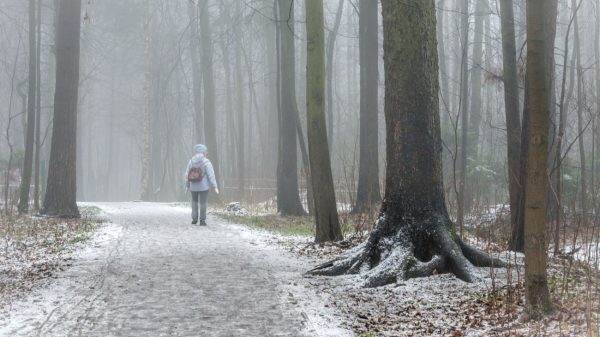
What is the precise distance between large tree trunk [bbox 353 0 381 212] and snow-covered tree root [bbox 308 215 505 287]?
835 cm

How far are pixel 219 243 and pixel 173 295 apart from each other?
4603 mm

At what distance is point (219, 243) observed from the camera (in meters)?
11.2

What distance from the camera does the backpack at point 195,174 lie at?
599 inches

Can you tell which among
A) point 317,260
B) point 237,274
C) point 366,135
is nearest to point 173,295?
point 237,274

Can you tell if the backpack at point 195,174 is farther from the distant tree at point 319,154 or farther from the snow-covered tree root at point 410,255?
the snow-covered tree root at point 410,255

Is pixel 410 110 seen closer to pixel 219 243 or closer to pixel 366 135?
pixel 219 243

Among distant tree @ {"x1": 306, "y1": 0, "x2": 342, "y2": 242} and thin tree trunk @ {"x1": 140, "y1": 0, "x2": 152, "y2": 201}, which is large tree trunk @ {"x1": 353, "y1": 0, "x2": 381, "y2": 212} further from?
thin tree trunk @ {"x1": 140, "y1": 0, "x2": 152, "y2": 201}

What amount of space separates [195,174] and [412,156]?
8.70 m

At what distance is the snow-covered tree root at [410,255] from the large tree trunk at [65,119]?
10504 millimetres

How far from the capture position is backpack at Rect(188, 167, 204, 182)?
50.0ft

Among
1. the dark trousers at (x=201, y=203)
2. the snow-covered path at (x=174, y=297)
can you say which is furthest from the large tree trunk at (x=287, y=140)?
the snow-covered path at (x=174, y=297)

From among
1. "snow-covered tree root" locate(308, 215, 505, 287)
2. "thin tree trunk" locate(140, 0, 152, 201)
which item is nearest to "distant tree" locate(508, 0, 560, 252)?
"snow-covered tree root" locate(308, 215, 505, 287)

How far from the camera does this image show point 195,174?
50.1 ft

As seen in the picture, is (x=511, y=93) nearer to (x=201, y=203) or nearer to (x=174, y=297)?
(x=174, y=297)
